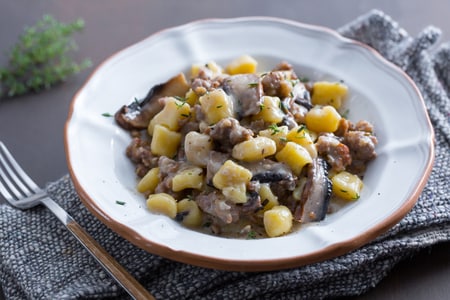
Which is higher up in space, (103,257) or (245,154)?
(245,154)

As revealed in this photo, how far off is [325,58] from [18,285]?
2.36 meters

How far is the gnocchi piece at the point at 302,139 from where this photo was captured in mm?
3615

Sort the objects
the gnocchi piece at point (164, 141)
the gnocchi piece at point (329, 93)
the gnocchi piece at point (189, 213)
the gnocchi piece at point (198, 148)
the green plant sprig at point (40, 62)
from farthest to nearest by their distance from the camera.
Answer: the green plant sprig at point (40, 62), the gnocchi piece at point (329, 93), the gnocchi piece at point (164, 141), the gnocchi piece at point (198, 148), the gnocchi piece at point (189, 213)

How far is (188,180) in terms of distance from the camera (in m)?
3.54

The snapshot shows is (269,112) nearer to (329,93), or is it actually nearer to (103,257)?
(329,93)

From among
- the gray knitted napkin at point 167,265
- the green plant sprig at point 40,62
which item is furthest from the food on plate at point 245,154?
the green plant sprig at point 40,62

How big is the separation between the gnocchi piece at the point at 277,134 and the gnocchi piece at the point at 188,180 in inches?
16.1

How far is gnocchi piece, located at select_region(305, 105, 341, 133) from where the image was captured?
12.6ft

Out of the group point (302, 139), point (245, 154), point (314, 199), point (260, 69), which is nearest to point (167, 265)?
point (245, 154)

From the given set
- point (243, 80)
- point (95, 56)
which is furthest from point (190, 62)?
point (95, 56)

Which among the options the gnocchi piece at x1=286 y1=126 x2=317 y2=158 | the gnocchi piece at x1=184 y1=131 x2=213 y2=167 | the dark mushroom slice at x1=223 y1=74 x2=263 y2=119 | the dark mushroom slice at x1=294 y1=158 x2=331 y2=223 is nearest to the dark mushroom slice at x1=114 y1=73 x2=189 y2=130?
the dark mushroom slice at x1=223 y1=74 x2=263 y2=119

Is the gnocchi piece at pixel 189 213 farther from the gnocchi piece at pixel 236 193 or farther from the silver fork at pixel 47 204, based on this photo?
the silver fork at pixel 47 204

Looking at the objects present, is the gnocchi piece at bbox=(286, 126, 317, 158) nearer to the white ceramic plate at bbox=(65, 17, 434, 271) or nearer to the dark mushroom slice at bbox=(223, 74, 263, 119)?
the dark mushroom slice at bbox=(223, 74, 263, 119)

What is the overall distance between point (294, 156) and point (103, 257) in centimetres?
110
